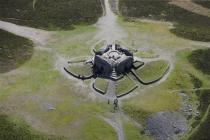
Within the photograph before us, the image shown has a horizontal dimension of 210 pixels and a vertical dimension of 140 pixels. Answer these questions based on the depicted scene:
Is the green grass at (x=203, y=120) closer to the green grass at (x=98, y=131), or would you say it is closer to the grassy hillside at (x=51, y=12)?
the green grass at (x=98, y=131)

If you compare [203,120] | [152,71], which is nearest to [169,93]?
[152,71]

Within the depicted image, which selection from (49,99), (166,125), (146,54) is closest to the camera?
(166,125)

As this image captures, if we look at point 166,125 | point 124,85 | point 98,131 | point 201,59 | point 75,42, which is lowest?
point 166,125

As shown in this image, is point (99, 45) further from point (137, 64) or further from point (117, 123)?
point (117, 123)

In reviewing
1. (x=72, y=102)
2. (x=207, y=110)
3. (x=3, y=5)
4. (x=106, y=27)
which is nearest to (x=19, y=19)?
(x=3, y=5)

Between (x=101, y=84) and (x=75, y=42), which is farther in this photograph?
(x=75, y=42)

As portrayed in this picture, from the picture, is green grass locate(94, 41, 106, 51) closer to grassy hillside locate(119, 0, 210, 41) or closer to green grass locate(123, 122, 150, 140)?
grassy hillside locate(119, 0, 210, 41)

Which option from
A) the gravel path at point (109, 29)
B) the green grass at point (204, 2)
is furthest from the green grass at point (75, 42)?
the green grass at point (204, 2)
